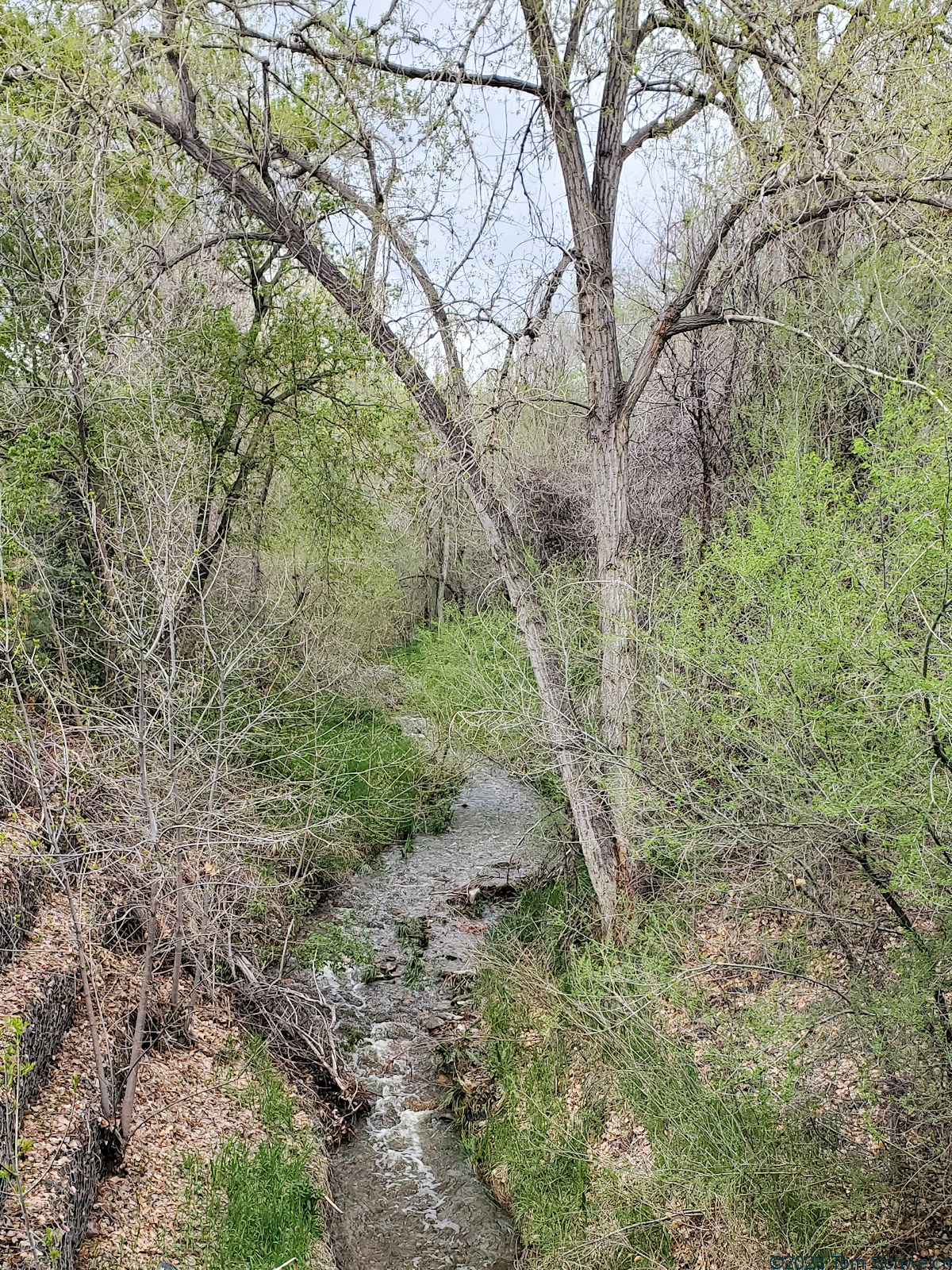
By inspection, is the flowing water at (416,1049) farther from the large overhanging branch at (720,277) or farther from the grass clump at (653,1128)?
the large overhanging branch at (720,277)

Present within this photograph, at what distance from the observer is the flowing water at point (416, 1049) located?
5.77m

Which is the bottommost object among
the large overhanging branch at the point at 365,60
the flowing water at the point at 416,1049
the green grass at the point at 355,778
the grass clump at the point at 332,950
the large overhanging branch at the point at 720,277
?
the flowing water at the point at 416,1049

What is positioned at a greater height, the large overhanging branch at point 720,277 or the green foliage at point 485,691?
the large overhanging branch at point 720,277

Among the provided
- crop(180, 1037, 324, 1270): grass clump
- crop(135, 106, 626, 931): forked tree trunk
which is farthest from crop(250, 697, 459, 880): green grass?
crop(180, 1037, 324, 1270): grass clump

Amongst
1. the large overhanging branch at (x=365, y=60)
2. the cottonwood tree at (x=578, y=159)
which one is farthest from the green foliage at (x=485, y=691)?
the large overhanging branch at (x=365, y=60)

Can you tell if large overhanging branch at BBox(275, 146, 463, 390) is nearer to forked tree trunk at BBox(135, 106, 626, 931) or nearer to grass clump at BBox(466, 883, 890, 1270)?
forked tree trunk at BBox(135, 106, 626, 931)

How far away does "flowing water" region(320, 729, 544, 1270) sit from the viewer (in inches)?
227

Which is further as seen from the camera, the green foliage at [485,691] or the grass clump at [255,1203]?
the green foliage at [485,691]

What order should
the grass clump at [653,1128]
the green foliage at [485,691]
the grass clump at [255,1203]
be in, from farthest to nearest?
the green foliage at [485,691]
the grass clump at [255,1203]
the grass clump at [653,1128]

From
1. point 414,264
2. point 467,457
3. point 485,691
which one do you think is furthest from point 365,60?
point 485,691

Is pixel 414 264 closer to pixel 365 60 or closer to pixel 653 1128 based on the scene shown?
pixel 365 60

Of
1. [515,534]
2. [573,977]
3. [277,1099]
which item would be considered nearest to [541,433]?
[515,534]

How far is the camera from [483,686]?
21.9 ft

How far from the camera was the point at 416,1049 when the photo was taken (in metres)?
7.78
